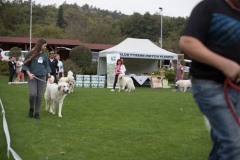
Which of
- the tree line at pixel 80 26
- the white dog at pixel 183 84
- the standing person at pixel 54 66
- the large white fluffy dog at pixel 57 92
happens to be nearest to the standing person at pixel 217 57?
the large white fluffy dog at pixel 57 92

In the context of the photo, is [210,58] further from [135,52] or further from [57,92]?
[135,52]

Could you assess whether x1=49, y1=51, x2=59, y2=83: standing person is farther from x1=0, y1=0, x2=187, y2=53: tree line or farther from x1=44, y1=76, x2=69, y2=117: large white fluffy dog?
x1=0, y1=0, x2=187, y2=53: tree line

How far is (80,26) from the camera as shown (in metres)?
81.1

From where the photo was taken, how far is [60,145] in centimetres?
660

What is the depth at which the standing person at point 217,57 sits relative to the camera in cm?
274

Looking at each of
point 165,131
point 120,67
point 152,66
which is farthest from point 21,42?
point 165,131

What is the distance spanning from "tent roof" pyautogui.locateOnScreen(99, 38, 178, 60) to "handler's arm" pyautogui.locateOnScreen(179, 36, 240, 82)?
2243 centimetres

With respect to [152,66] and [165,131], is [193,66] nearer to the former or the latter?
[165,131]

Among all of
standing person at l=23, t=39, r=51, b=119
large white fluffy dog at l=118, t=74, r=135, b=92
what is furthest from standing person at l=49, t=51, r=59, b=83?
standing person at l=23, t=39, r=51, b=119

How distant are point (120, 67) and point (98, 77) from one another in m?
3.53

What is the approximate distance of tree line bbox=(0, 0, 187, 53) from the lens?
62.8 metres

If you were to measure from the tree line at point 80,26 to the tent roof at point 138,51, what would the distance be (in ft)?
115

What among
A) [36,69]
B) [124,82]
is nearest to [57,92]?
[36,69]

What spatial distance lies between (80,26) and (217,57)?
7958cm
